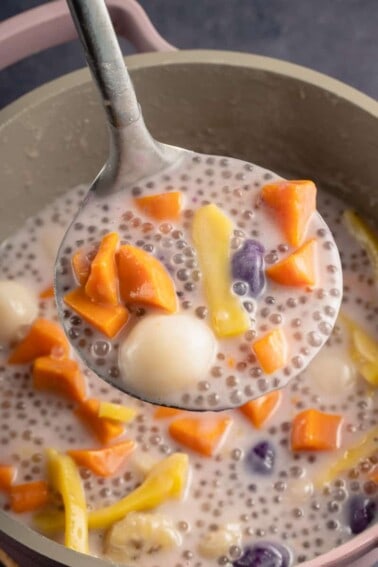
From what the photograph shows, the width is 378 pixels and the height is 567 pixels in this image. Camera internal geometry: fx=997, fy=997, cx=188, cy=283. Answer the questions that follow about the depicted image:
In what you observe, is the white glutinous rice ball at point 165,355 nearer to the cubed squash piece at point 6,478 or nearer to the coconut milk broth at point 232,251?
the coconut milk broth at point 232,251

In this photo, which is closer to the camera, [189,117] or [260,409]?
[260,409]

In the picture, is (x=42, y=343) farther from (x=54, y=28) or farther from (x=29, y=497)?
(x=54, y=28)

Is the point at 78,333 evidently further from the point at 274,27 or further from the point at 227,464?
the point at 274,27

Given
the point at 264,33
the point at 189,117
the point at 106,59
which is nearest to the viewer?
the point at 106,59

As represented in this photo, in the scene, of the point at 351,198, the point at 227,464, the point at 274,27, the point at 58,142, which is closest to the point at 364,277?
the point at 351,198

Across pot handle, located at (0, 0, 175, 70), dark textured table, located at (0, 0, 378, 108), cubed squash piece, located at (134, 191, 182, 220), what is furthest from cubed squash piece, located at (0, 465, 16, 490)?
dark textured table, located at (0, 0, 378, 108)

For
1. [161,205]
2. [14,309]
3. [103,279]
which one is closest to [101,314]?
[103,279]

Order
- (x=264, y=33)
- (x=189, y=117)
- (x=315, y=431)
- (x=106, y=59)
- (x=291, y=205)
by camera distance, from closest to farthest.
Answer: (x=106, y=59) → (x=291, y=205) → (x=315, y=431) → (x=189, y=117) → (x=264, y=33)
